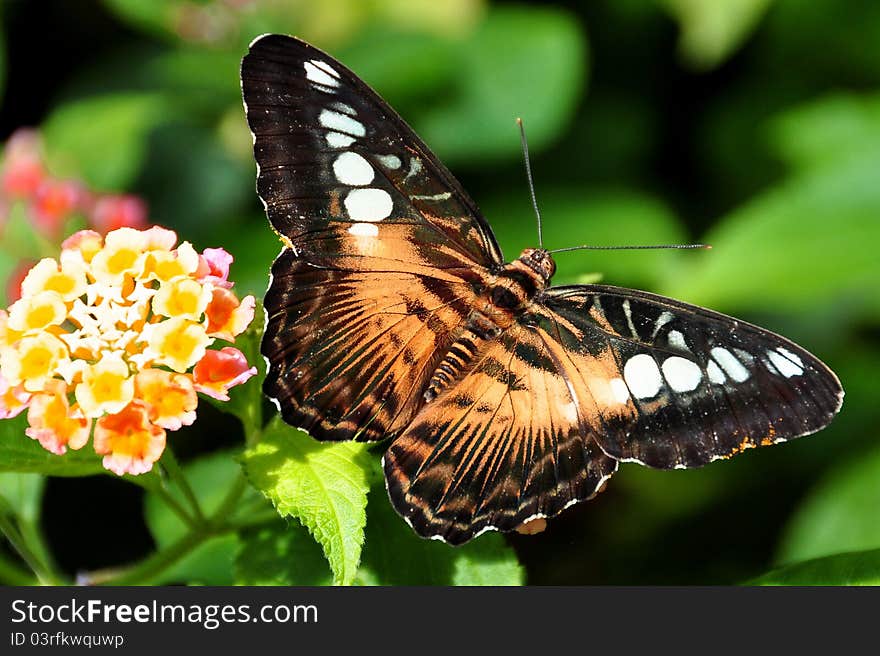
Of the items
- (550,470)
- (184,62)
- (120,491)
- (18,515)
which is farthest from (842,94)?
(18,515)

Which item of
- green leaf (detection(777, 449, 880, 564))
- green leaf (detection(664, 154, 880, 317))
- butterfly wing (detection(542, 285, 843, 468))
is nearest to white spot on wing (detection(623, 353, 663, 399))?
butterfly wing (detection(542, 285, 843, 468))

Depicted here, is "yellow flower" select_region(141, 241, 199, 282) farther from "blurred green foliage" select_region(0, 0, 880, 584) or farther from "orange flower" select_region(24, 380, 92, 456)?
"blurred green foliage" select_region(0, 0, 880, 584)

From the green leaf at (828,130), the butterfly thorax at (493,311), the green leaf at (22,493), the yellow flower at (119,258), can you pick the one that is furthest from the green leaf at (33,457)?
the green leaf at (828,130)

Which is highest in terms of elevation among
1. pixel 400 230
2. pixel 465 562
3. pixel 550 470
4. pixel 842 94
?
pixel 842 94

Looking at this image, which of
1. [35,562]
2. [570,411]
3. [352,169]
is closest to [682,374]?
[570,411]

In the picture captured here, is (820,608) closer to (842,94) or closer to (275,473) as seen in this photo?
(275,473)

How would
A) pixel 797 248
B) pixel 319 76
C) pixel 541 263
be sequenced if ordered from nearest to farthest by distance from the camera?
pixel 319 76
pixel 541 263
pixel 797 248

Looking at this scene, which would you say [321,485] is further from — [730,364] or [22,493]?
[22,493]
